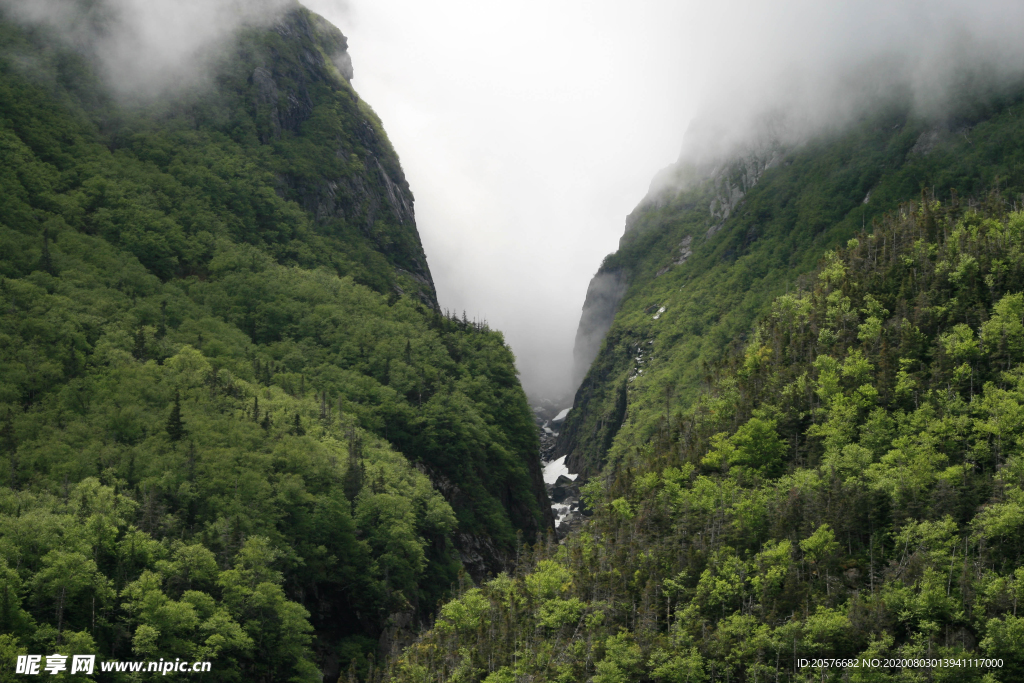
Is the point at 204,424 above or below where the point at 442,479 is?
above

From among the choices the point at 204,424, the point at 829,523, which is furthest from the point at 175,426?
the point at 829,523

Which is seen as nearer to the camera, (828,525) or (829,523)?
(828,525)

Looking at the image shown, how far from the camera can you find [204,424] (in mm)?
118125

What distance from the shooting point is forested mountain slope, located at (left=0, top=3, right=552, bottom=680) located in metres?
88.3

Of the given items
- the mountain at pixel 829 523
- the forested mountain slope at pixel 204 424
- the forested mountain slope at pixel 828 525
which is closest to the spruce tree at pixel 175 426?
the forested mountain slope at pixel 204 424

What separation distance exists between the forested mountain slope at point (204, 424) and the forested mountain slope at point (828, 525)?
62.4 feet

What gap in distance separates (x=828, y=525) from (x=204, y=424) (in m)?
82.6

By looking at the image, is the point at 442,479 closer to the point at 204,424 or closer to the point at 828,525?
the point at 204,424

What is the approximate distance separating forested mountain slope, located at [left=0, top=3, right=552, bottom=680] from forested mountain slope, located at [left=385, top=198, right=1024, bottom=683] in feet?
62.4

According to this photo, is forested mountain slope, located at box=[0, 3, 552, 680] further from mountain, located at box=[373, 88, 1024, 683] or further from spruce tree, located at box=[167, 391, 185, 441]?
mountain, located at box=[373, 88, 1024, 683]

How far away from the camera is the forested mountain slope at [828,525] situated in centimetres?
7344

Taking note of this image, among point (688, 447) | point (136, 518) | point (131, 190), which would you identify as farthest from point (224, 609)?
point (131, 190)

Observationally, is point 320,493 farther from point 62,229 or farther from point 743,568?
point 62,229

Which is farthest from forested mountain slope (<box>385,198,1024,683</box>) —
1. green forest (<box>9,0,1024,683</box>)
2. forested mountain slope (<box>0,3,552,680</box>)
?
forested mountain slope (<box>0,3,552,680</box>)
